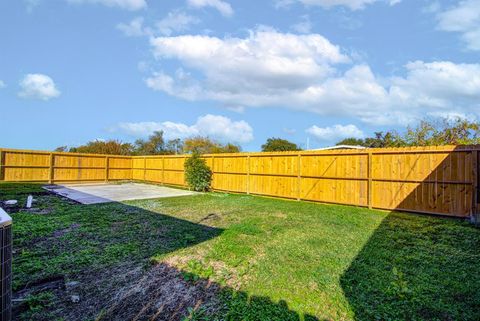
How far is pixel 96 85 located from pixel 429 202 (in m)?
16.2

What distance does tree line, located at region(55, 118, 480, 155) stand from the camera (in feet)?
37.1

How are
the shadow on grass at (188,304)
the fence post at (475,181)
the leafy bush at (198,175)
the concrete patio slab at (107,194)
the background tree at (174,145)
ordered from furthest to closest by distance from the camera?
the background tree at (174,145) → the leafy bush at (198,175) → the concrete patio slab at (107,194) → the fence post at (475,181) → the shadow on grass at (188,304)

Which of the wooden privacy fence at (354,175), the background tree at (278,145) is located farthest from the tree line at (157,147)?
the wooden privacy fence at (354,175)

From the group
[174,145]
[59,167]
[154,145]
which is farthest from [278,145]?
[59,167]

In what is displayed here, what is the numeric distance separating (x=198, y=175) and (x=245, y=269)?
9.36m

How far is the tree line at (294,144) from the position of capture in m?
11.3

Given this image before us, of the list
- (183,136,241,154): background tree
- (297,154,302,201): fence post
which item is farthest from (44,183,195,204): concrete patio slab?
(183,136,241,154): background tree

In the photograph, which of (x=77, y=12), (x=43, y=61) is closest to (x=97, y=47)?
(x=77, y=12)

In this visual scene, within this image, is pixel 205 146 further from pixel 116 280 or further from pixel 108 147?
pixel 116 280

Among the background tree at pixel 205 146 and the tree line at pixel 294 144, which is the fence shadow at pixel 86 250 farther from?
the background tree at pixel 205 146

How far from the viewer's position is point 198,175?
1253 centimetres

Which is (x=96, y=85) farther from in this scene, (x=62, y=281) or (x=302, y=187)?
(x=62, y=281)

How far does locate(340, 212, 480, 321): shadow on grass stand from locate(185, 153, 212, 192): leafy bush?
854cm

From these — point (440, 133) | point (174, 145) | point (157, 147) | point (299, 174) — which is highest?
point (174, 145)
